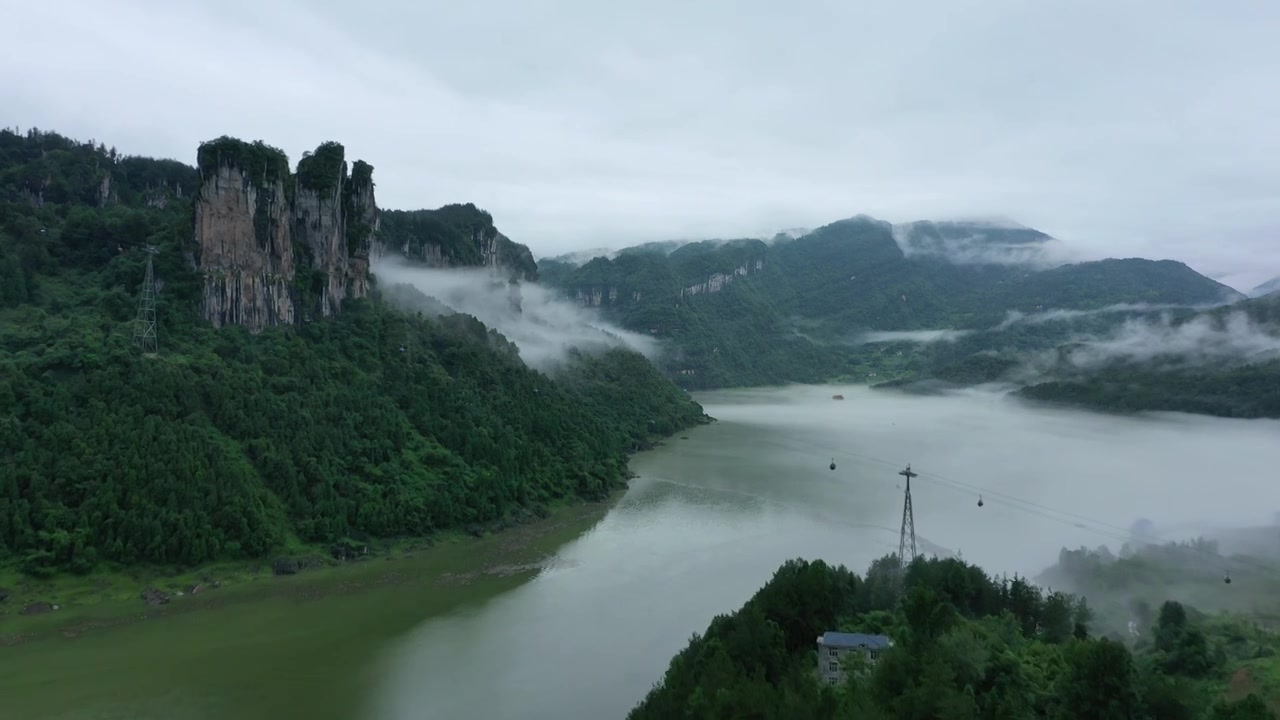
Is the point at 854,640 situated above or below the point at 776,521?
above

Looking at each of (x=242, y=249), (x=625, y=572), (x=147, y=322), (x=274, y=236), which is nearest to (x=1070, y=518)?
(x=625, y=572)

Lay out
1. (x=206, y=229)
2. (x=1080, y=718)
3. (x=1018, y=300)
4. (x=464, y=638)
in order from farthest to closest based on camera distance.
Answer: (x=1018, y=300)
(x=206, y=229)
(x=464, y=638)
(x=1080, y=718)

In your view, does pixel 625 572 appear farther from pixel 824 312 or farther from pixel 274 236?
pixel 824 312

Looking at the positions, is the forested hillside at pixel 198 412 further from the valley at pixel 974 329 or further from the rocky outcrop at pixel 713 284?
the rocky outcrop at pixel 713 284

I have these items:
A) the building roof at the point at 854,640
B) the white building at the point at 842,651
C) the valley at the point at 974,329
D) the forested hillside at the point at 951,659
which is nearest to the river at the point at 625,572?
the forested hillside at the point at 951,659

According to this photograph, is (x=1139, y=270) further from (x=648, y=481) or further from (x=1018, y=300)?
(x=648, y=481)

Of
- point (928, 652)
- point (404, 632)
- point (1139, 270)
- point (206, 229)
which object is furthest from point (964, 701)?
point (1139, 270)
